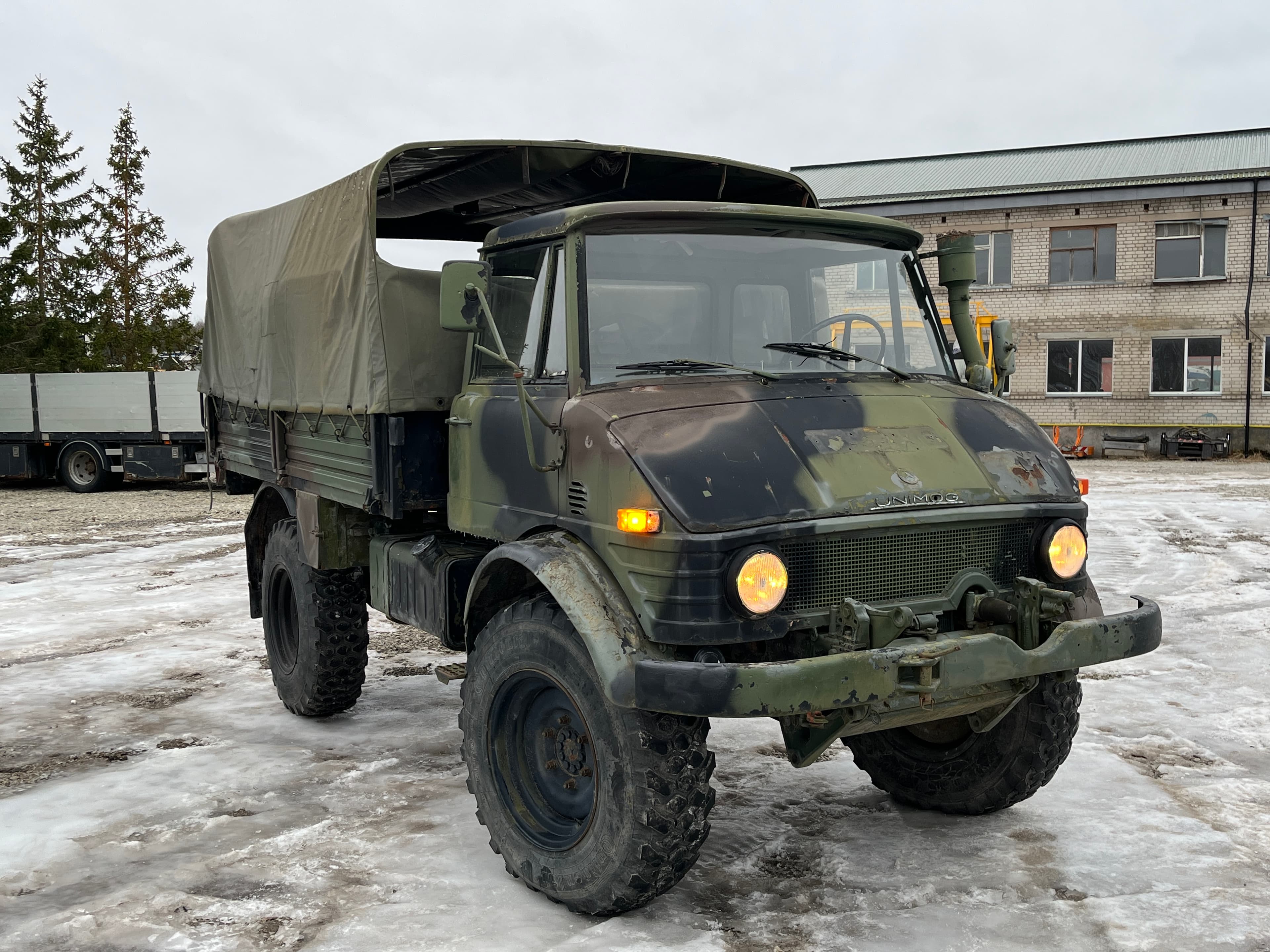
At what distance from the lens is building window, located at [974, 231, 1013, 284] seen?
3222 cm

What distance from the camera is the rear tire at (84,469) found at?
75.0ft

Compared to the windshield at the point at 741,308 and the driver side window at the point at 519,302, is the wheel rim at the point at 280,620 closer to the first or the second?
the driver side window at the point at 519,302

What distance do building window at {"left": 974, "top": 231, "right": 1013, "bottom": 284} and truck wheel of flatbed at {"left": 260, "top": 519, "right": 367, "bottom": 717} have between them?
28.5 m

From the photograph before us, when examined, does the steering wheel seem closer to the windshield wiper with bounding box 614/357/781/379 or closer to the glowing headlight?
the windshield wiper with bounding box 614/357/781/379

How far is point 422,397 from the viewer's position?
539 cm

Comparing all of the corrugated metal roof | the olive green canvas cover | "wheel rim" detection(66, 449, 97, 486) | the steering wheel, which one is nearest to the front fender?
the olive green canvas cover

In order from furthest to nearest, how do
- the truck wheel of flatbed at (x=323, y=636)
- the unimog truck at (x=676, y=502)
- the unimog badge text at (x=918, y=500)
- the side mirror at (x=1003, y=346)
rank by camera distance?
1. the truck wheel of flatbed at (x=323, y=636)
2. the side mirror at (x=1003, y=346)
3. the unimog badge text at (x=918, y=500)
4. the unimog truck at (x=676, y=502)

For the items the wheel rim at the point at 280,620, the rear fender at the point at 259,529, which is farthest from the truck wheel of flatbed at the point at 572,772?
the rear fender at the point at 259,529

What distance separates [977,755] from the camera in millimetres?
4844

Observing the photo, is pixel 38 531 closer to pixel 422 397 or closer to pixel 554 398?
pixel 422 397

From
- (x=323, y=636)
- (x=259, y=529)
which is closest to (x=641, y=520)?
(x=323, y=636)

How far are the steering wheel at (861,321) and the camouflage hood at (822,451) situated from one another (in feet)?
0.82

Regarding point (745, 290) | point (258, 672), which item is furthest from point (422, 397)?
point (258, 672)

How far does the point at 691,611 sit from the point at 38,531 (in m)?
15.3
